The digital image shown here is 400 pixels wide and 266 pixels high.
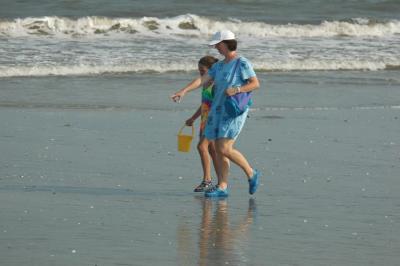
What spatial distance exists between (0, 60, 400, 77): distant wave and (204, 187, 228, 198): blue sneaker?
937 centimetres

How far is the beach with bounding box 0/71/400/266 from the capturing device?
7.10 metres

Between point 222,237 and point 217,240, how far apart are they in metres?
0.10

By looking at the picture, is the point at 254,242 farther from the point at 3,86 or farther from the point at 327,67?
the point at 327,67

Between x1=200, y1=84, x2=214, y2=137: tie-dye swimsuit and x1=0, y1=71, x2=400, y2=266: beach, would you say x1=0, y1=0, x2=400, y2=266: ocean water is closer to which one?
x1=0, y1=71, x2=400, y2=266: beach

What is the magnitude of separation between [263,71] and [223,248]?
1251 centimetres

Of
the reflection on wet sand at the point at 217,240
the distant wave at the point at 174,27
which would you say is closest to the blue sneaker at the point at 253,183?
the reflection on wet sand at the point at 217,240

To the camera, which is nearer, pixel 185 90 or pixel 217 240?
pixel 217 240

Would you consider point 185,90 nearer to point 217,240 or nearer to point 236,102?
point 236,102

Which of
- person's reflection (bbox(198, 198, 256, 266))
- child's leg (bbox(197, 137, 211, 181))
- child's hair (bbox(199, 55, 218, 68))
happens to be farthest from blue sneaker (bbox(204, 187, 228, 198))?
child's hair (bbox(199, 55, 218, 68))

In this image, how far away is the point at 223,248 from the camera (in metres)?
7.08

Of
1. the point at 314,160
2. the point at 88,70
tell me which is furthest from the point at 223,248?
the point at 88,70

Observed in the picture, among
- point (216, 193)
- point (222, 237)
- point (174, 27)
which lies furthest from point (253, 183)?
point (174, 27)

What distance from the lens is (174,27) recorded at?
25891 millimetres

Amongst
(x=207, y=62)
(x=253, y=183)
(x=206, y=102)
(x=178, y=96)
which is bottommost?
(x=253, y=183)
